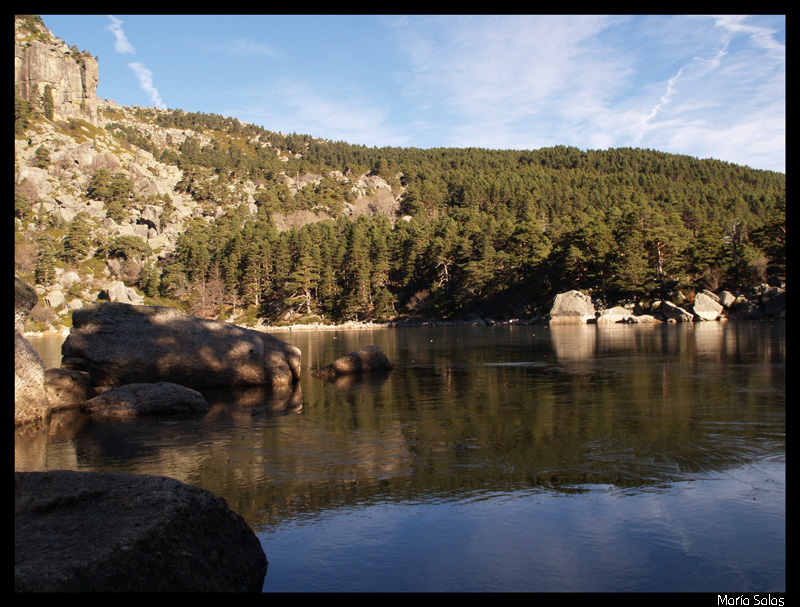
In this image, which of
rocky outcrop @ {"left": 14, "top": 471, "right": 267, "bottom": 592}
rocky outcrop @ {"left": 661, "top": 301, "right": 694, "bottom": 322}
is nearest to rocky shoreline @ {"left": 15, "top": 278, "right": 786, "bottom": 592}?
rocky outcrop @ {"left": 14, "top": 471, "right": 267, "bottom": 592}

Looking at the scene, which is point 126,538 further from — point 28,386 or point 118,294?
point 118,294

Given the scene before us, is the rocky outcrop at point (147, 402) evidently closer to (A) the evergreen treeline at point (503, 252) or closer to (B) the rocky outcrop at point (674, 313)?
(B) the rocky outcrop at point (674, 313)

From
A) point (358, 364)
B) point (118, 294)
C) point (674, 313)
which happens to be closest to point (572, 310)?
point (674, 313)

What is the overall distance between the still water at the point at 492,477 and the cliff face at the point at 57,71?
666ft

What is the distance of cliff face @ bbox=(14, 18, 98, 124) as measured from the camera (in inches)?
6978

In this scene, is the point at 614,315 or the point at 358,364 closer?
the point at 358,364

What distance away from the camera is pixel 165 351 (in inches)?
730

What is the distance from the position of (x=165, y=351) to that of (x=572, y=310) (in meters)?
60.2

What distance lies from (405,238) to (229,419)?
3989 inches

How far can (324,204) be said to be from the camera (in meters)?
180

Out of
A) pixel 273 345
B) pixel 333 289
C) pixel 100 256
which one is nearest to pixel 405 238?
pixel 333 289

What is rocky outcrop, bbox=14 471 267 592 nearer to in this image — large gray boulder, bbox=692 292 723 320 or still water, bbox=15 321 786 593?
still water, bbox=15 321 786 593

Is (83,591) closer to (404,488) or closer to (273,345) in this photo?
(404,488)

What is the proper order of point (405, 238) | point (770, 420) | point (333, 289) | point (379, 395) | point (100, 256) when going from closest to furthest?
point (770, 420) → point (379, 395) → point (333, 289) → point (405, 238) → point (100, 256)
